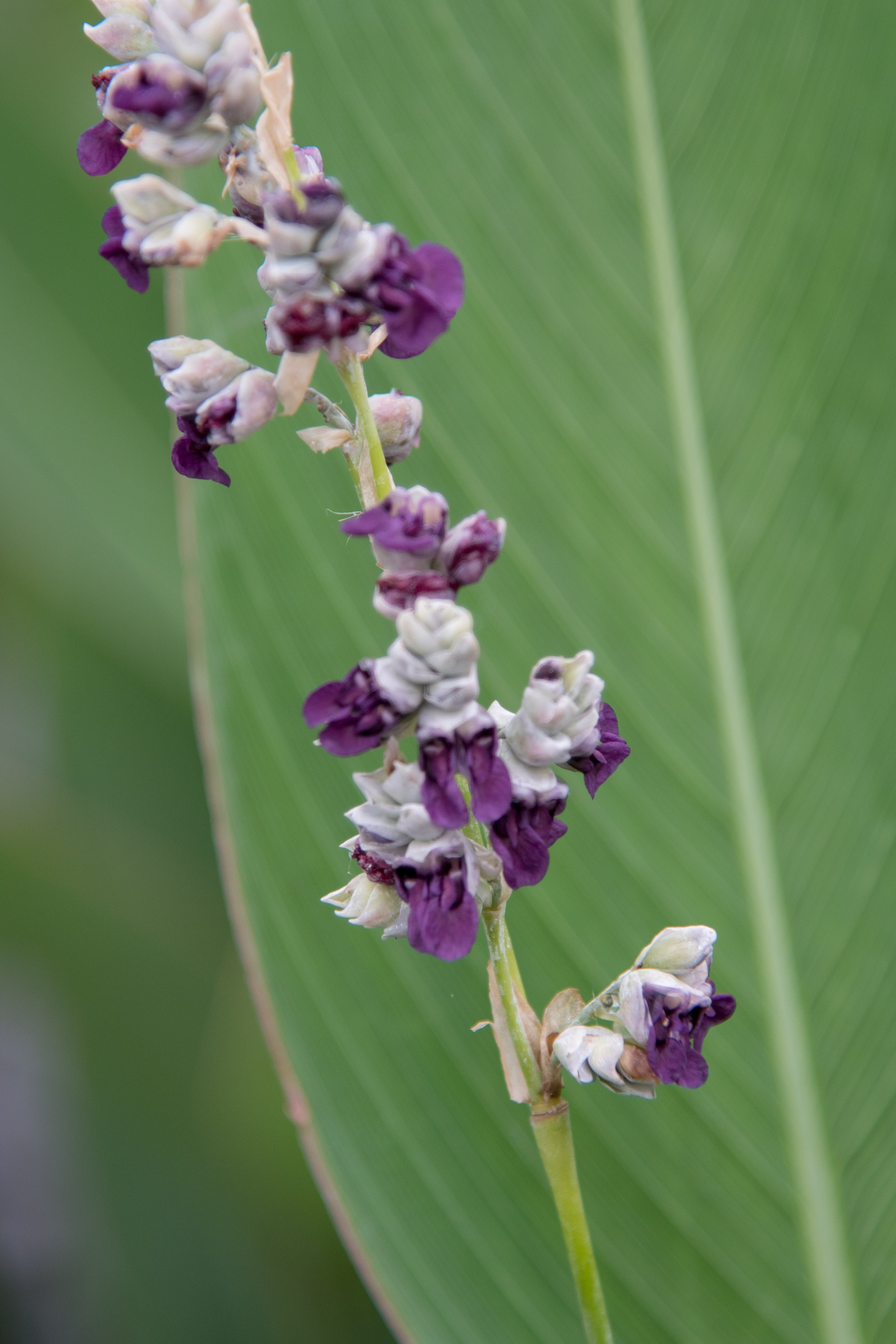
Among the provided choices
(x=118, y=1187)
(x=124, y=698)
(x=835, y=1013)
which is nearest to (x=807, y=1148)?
(x=835, y=1013)

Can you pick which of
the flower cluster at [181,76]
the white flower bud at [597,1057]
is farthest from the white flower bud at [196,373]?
the white flower bud at [597,1057]

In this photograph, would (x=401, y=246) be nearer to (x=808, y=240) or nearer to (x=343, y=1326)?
(x=808, y=240)

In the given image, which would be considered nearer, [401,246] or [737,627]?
[401,246]

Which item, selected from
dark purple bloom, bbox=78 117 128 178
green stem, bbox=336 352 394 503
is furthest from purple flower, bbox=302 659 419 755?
dark purple bloom, bbox=78 117 128 178

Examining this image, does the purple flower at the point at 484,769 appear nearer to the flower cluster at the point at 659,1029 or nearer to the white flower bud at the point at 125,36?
the flower cluster at the point at 659,1029

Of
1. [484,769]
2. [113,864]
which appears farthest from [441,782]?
[113,864]

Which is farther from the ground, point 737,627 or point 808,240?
point 808,240
